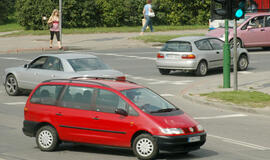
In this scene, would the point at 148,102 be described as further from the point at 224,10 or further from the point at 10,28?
the point at 10,28

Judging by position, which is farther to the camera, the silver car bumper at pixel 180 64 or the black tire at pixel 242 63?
the black tire at pixel 242 63

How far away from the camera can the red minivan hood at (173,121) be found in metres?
9.96

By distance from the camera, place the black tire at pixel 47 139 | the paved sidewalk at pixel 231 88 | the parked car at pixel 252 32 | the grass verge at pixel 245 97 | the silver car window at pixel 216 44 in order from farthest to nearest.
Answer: the parked car at pixel 252 32 → the silver car window at pixel 216 44 → the grass verge at pixel 245 97 → the paved sidewalk at pixel 231 88 → the black tire at pixel 47 139

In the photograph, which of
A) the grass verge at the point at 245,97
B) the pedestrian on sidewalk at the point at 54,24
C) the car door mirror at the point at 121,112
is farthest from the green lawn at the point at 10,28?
the car door mirror at the point at 121,112

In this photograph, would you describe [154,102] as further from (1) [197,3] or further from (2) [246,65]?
(1) [197,3]

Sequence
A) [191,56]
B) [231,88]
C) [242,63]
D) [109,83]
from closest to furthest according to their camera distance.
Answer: [109,83] → [231,88] → [191,56] → [242,63]

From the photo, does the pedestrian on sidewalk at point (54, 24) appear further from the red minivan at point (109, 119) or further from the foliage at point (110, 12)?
the red minivan at point (109, 119)

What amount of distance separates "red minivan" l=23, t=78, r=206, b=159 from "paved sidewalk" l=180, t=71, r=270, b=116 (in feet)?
19.0

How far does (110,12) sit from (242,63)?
25.2m

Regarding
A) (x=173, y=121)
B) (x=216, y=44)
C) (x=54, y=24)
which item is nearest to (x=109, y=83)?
(x=173, y=121)

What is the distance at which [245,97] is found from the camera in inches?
685

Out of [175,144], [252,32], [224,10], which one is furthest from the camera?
[252,32]

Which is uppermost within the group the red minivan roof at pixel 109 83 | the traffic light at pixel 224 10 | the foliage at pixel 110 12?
the foliage at pixel 110 12

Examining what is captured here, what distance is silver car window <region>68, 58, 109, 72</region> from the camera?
56.3 feet
